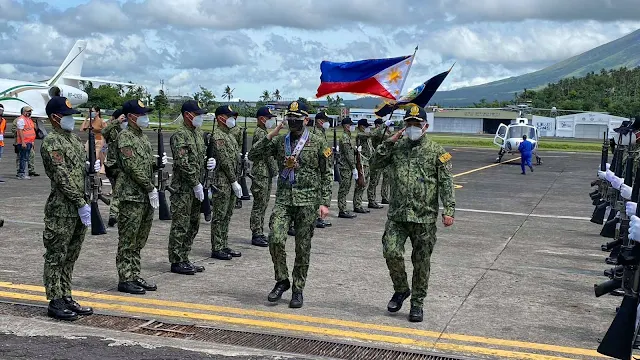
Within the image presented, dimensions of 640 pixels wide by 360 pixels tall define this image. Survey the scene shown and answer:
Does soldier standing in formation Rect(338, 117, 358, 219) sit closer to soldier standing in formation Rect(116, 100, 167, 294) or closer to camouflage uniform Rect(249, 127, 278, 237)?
camouflage uniform Rect(249, 127, 278, 237)

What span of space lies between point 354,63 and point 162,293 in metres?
4.22

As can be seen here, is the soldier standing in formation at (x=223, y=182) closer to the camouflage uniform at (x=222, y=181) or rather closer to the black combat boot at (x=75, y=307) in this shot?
the camouflage uniform at (x=222, y=181)

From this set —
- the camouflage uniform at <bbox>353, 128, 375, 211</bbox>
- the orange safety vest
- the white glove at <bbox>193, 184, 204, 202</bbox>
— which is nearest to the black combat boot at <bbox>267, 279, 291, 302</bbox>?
the white glove at <bbox>193, 184, 204, 202</bbox>

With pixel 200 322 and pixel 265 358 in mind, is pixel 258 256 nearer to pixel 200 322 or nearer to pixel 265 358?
pixel 200 322

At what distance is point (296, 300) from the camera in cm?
741

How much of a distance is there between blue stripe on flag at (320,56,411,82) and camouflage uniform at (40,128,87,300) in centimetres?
416

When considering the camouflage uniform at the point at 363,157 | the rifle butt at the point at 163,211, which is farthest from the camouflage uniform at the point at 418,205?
the camouflage uniform at the point at 363,157

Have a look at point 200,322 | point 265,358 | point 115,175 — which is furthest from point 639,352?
point 115,175

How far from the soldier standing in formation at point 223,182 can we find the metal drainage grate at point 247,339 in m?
2.87

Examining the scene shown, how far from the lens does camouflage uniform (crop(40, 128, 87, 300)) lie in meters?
6.70

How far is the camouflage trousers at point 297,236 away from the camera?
7.51 m

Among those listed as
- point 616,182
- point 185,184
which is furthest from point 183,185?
point 616,182

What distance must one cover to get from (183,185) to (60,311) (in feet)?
7.96

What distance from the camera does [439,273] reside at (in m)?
9.19
